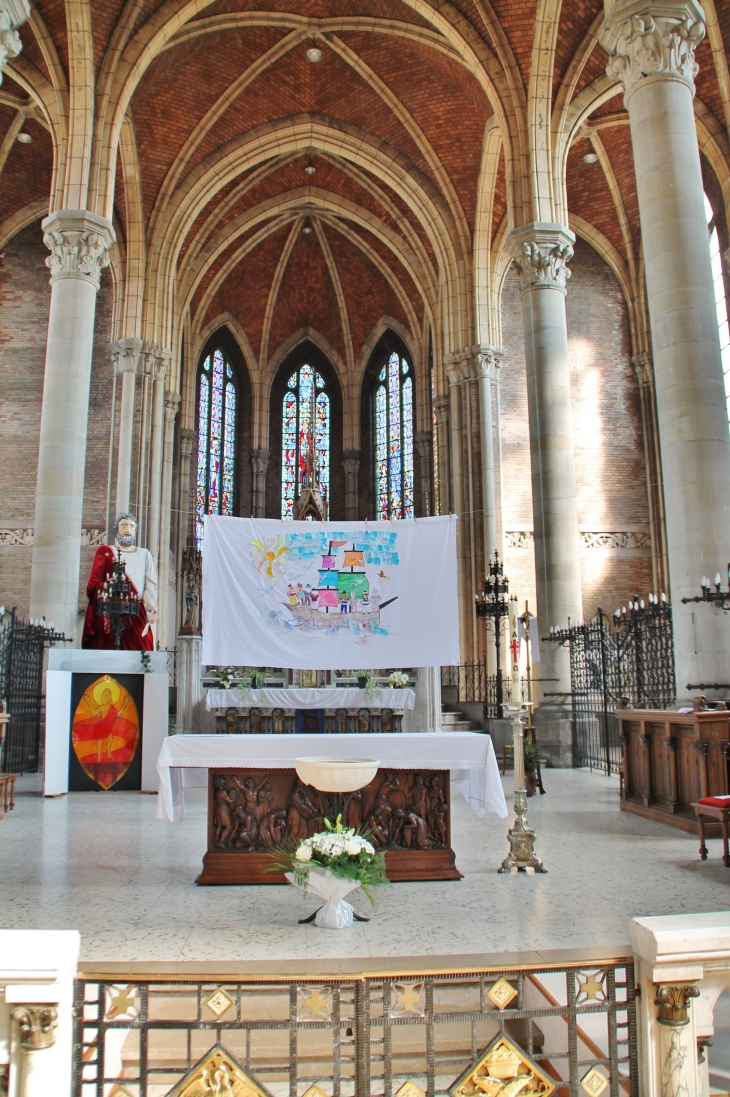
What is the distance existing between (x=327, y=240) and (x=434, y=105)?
931 cm

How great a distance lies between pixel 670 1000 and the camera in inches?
90.1

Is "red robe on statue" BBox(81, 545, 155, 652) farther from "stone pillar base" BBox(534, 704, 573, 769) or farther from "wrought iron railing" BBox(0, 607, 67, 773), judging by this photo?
"stone pillar base" BBox(534, 704, 573, 769)

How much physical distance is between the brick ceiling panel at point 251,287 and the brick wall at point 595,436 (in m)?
9.31

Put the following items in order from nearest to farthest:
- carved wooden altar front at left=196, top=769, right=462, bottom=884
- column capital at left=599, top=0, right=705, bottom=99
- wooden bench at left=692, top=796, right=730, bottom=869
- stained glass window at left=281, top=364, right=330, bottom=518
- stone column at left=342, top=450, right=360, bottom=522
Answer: carved wooden altar front at left=196, top=769, right=462, bottom=884 → wooden bench at left=692, top=796, right=730, bottom=869 → column capital at left=599, top=0, right=705, bottom=99 → stone column at left=342, top=450, right=360, bottom=522 → stained glass window at left=281, top=364, right=330, bottom=518

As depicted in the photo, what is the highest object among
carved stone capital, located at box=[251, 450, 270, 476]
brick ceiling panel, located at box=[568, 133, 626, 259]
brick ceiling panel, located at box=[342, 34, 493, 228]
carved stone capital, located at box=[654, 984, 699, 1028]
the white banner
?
brick ceiling panel, located at box=[342, 34, 493, 228]

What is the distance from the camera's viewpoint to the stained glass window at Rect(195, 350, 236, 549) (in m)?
28.5

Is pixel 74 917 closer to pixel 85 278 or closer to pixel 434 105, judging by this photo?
pixel 85 278

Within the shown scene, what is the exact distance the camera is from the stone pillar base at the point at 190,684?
491 inches

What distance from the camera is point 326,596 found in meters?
7.34

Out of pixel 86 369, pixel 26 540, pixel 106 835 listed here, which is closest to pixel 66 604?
pixel 86 369

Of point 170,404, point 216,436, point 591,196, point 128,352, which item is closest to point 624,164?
point 591,196

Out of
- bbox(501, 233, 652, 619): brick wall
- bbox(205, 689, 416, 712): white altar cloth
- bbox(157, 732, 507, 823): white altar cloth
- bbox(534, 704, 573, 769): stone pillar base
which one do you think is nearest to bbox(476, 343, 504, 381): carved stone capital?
bbox(501, 233, 652, 619): brick wall

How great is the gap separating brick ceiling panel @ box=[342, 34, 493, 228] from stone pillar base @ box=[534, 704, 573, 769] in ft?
41.7

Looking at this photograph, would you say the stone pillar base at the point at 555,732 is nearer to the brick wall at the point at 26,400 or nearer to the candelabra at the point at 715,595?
the candelabra at the point at 715,595
